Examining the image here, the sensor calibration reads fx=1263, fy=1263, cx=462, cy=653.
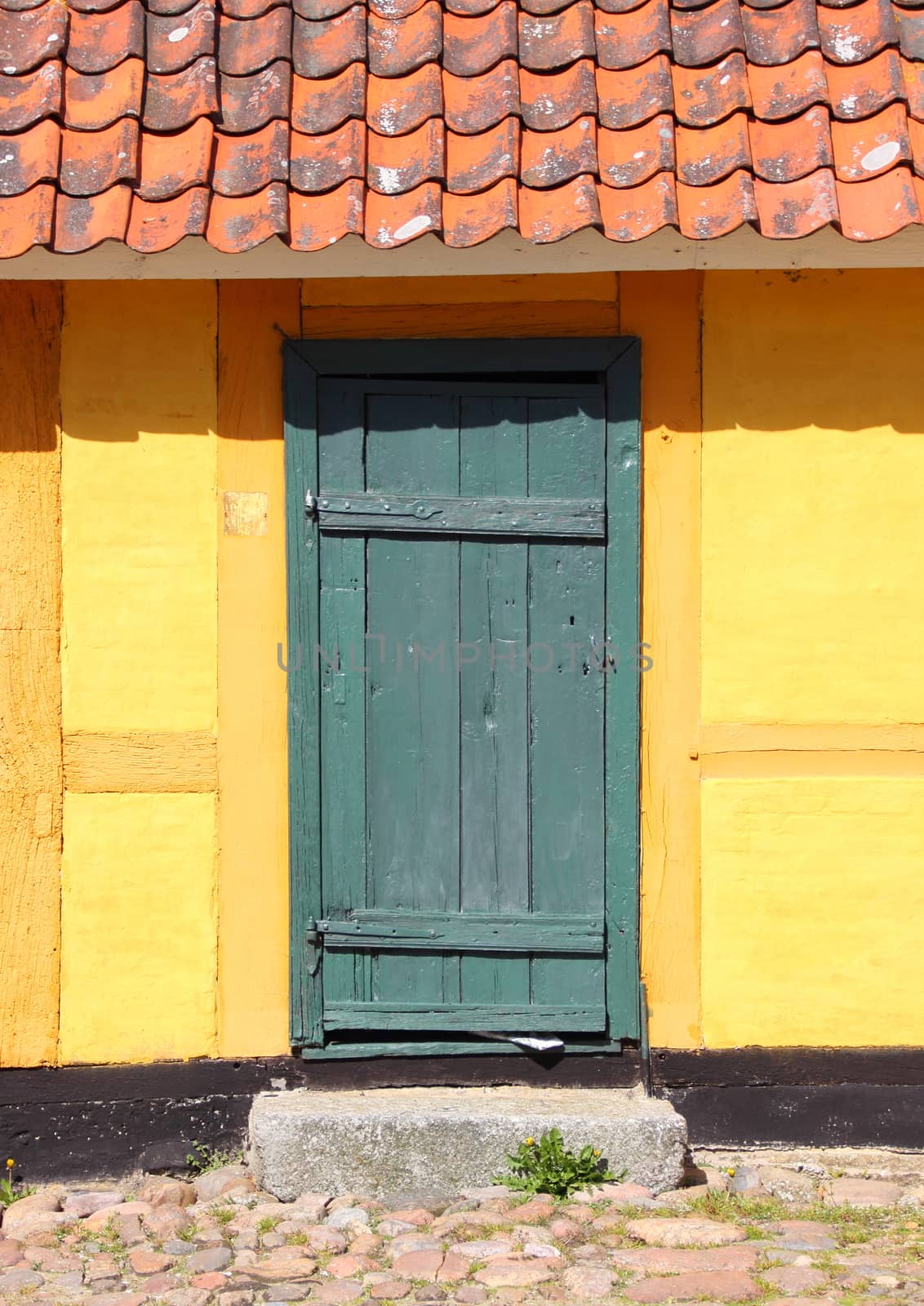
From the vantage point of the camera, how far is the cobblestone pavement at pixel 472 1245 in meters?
3.42

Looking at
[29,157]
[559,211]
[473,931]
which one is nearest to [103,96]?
[29,157]

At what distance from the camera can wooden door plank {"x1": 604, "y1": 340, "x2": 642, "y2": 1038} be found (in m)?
4.11

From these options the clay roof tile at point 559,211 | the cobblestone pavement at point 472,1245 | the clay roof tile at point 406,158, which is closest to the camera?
the cobblestone pavement at point 472,1245

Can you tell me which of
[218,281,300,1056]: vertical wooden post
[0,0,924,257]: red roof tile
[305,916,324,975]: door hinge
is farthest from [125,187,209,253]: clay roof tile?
[305,916,324,975]: door hinge

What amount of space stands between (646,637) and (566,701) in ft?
1.10

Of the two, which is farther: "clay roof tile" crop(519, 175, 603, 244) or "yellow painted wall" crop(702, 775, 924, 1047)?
"yellow painted wall" crop(702, 775, 924, 1047)

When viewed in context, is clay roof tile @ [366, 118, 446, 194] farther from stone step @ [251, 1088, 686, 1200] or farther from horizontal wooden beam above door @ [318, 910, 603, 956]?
stone step @ [251, 1088, 686, 1200]

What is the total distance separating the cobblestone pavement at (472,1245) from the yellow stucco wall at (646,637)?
48cm

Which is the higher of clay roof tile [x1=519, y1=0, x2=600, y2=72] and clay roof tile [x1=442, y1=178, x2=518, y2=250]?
clay roof tile [x1=519, y1=0, x2=600, y2=72]

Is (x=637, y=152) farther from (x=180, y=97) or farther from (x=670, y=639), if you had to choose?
(x=670, y=639)

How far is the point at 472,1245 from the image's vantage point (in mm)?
3660

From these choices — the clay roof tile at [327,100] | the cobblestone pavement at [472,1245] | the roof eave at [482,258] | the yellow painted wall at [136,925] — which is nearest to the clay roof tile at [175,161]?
the roof eave at [482,258]

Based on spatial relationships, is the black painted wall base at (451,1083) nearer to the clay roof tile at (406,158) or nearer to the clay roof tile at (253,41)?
the clay roof tile at (406,158)

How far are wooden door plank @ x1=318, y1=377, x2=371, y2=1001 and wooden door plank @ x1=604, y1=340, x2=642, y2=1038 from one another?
0.81 meters
